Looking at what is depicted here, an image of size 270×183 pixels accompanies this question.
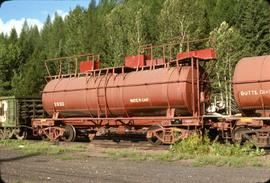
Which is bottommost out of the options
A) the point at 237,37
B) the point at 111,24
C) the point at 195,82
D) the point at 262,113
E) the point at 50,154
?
the point at 50,154

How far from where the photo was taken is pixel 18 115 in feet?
89.8

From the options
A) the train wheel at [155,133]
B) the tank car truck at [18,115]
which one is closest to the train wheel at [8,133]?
the tank car truck at [18,115]

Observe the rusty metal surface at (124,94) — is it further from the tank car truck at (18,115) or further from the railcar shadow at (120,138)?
the tank car truck at (18,115)

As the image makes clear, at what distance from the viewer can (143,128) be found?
70.4ft

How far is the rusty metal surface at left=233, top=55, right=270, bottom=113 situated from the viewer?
17578 mm

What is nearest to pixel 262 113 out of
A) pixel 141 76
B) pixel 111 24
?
pixel 141 76

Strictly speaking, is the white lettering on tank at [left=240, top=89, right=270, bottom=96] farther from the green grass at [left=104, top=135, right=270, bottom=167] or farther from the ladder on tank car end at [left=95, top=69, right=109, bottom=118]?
the ladder on tank car end at [left=95, top=69, right=109, bottom=118]

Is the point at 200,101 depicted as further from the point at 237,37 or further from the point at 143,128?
the point at 237,37

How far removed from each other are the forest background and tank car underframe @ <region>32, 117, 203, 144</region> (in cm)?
1065

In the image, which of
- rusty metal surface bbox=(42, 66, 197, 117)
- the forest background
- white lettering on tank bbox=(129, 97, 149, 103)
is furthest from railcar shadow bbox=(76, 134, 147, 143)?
the forest background

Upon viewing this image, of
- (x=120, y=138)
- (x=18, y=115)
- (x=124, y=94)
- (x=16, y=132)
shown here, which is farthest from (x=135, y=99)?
(x=16, y=132)

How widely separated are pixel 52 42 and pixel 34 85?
2722cm

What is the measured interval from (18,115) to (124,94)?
908 centimetres

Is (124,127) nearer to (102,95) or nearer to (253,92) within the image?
(102,95)
